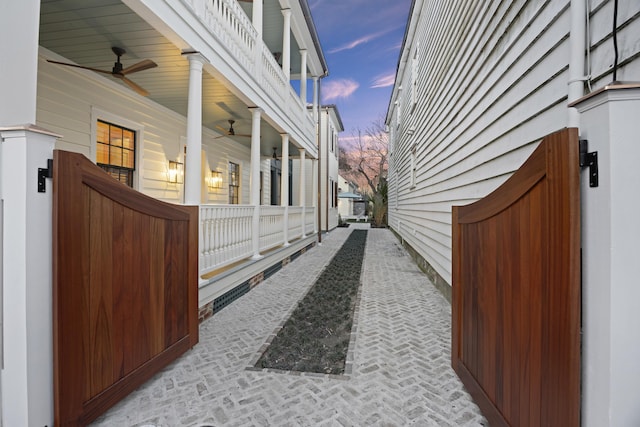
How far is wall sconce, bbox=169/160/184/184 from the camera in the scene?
245 inches

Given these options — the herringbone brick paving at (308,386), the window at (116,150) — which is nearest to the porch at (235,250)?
the herringbone brick paving at (308,386)

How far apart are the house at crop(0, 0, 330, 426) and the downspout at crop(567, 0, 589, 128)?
2774mm

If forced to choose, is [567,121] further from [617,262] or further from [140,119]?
[140,119]

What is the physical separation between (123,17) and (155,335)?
325cm

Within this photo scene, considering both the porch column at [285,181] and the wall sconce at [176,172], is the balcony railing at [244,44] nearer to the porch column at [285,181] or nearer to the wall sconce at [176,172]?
the porch column at [285,181]

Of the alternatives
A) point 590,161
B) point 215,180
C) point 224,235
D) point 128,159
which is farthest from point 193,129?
point 215,180

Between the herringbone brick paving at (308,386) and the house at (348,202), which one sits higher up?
the house at (348,202)

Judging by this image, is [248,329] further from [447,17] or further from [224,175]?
[224,175]

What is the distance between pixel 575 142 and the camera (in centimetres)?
114

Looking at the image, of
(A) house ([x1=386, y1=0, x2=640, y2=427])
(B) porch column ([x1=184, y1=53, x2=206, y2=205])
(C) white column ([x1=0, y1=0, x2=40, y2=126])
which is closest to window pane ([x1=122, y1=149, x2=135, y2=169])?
(B) porch column ([x1=184, y1=53, x2=206, y2=205])

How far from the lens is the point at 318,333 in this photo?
3.29 m

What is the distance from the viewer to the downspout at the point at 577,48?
1.66 m

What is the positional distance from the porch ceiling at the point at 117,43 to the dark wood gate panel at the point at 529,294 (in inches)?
153

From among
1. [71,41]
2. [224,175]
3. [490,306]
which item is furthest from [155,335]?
[224,175]
